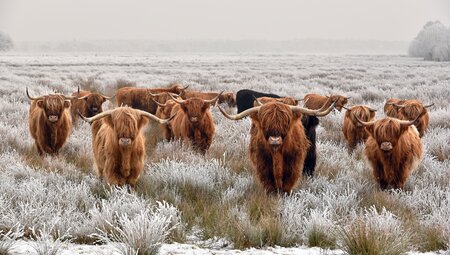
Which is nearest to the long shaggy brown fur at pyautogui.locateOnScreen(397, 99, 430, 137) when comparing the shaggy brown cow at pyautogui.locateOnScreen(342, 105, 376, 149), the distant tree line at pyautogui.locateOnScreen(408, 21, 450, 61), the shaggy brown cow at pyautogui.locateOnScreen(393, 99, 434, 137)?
the shaggy brown cow at pyautogui.locateOnScreen(393, 99, 434, 137)

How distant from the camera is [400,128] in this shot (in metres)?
5.50

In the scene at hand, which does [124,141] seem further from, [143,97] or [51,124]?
[143,97]

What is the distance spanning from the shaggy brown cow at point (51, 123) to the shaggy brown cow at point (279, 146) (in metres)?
3.34

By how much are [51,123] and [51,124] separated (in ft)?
0.05

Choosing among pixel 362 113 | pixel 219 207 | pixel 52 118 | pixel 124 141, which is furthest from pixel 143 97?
pixel 219 207

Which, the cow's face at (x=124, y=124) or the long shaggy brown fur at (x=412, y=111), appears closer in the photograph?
the cow's face at (x=124, y=124)

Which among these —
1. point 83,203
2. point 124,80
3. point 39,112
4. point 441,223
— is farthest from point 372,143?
point 124,80

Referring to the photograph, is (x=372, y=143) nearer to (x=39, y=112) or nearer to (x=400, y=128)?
(x=400, y=128)

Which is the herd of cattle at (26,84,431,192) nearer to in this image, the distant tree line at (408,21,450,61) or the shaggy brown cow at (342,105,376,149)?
the shaggy brown cow at (342,105,376,149)

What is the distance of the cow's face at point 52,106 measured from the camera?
7137 mm

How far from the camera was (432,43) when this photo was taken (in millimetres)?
71312

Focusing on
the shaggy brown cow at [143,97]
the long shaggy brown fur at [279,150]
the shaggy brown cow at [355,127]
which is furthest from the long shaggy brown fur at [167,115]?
the long shaggy brown fur at [279,150]

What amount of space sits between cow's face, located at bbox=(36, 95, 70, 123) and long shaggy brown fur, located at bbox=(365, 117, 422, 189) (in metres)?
4.70

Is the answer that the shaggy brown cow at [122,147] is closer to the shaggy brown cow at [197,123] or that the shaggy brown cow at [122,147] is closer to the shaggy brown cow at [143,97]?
the shaggy brown cow at [197,123]
